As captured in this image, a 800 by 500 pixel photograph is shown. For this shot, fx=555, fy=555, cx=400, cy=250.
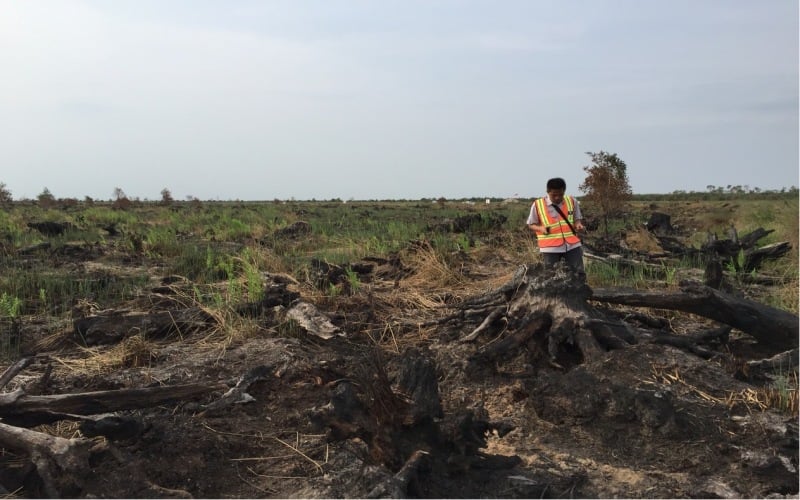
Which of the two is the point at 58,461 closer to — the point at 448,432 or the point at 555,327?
the point at 448,432

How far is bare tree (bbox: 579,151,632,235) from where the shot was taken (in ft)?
48.0

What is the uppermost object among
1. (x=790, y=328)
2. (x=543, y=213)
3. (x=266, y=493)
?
(x=543, y=213)

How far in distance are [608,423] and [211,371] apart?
280 centimetres

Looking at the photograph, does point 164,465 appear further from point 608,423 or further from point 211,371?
point 608,423

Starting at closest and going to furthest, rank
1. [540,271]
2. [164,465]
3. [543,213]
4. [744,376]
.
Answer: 1. [164,465]
2. [744,376]
3. [540,271]
4. [543,213]

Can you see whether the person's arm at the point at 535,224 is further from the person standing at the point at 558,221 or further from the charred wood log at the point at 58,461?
the charred wood log at the point at 58,461

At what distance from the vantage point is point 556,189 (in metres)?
5.52

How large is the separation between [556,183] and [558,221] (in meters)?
0.38

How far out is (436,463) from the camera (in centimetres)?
262

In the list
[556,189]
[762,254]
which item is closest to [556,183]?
[556,189]

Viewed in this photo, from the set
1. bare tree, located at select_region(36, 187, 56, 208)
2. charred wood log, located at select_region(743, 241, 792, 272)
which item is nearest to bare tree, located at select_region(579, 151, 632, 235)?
charred wood log, located at select_region(743, 241, 792, 272)

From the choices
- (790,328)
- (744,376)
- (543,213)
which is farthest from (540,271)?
(790,328)

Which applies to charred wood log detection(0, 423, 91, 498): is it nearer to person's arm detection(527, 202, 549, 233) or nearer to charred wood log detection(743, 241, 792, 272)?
person's arm detection(527, 202, 549, 233)

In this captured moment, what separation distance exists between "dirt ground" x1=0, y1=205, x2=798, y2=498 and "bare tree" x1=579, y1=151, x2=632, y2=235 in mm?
10644
